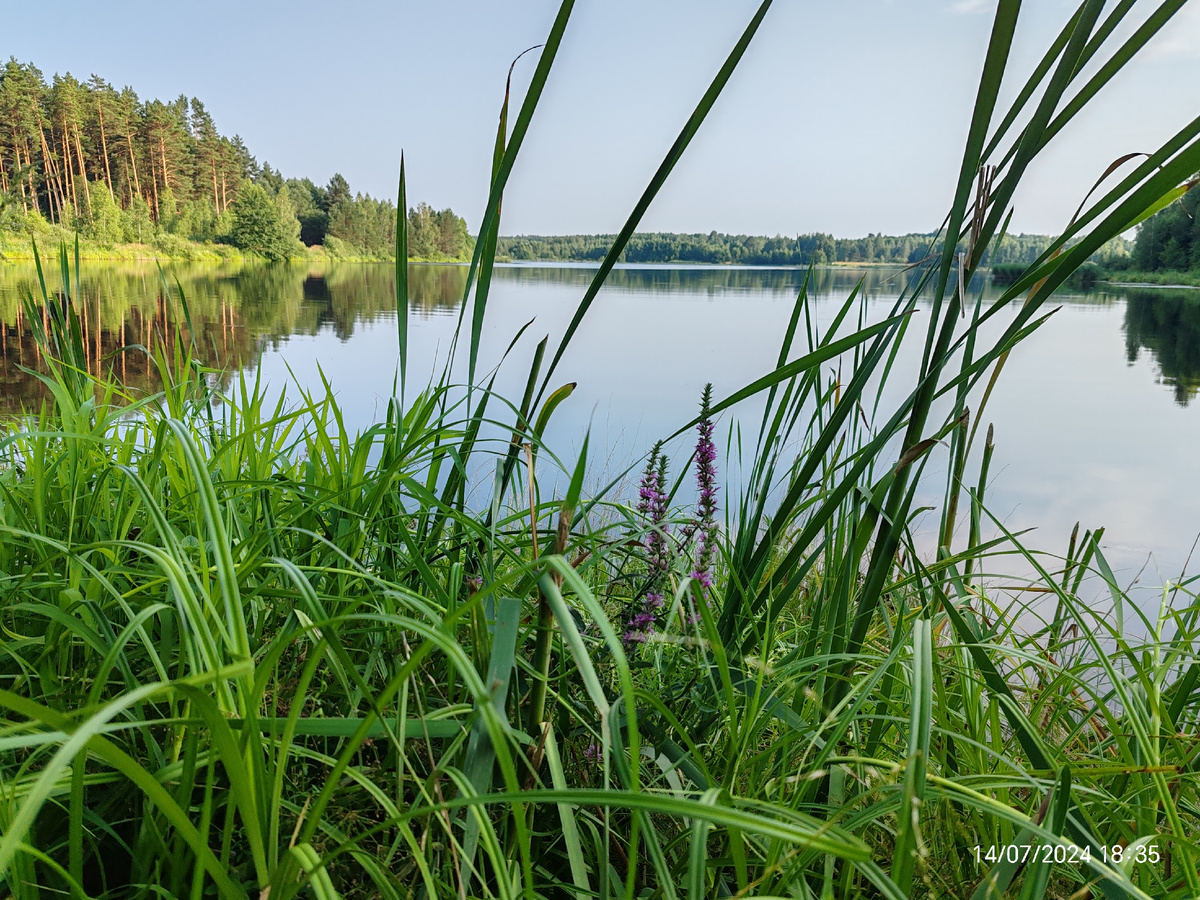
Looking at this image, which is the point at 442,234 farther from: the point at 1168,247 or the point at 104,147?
the point at 1168,247

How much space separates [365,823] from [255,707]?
0.91 feet

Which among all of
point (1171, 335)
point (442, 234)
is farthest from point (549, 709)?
point (442, 234)

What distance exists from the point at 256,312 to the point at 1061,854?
15.4 meters

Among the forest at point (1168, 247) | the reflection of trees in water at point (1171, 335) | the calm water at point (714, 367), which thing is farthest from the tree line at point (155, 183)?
the forest at point (1168, 247)

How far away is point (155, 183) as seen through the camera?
96.8ft

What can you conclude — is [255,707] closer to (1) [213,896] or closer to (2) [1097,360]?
(1) [213,896]

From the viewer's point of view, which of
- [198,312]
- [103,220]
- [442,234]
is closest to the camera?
[198,312]

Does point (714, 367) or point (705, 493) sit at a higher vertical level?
point (705, 493)

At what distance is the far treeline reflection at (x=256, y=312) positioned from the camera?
8.02 m

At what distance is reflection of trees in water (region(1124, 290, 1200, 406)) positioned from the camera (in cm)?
Answer: 869

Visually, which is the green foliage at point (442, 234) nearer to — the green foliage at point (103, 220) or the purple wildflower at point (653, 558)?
the green foliage at point (103, 220)

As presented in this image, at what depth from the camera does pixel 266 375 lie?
792 centimetres

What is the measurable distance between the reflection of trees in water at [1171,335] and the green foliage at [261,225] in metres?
33.0

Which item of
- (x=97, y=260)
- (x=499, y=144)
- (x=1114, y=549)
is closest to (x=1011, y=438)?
(x=1114, y=549)
